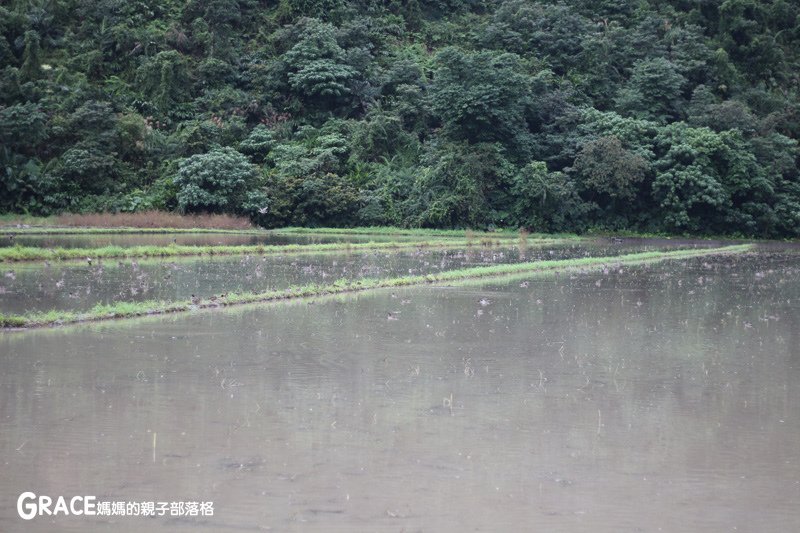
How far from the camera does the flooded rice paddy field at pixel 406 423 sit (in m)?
5.57

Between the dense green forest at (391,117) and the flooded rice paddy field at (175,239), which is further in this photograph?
the dense green forest at (391,117)

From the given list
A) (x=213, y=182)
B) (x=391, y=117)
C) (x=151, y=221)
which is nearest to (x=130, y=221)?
(x=151, y=221)

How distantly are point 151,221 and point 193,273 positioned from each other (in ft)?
49.4

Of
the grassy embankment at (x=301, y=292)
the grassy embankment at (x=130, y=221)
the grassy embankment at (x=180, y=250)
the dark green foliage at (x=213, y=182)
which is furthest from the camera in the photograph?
the dark green foliage at (x=213, y=182)

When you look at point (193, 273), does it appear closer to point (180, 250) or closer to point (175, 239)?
point (180, 250)

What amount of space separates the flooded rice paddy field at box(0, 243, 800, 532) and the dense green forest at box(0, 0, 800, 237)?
24413 millimetres

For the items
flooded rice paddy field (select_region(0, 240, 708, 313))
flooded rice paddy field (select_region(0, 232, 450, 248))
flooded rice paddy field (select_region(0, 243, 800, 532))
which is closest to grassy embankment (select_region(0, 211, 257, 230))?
flooded rice paddy field (select_region(0, 232, 450, 248))

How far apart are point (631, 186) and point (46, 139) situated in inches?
929

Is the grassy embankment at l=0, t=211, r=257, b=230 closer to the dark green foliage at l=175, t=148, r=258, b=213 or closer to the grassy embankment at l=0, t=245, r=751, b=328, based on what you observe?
the dark green foliage at l=175, t=148, r=258, b=213

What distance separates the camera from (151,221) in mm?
32906

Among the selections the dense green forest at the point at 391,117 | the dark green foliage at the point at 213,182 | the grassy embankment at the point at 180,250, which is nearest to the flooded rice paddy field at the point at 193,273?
the grassy embankment at the point at 180,250

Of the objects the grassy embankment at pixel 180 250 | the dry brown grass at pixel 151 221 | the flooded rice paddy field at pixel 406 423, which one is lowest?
the flooded rice paddy field at pixel 406 423

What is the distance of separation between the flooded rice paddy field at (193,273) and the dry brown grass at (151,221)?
9510 mm

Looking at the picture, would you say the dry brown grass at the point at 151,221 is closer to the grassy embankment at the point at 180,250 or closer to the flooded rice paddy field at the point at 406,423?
the grassy embankment at the point at 180,250
